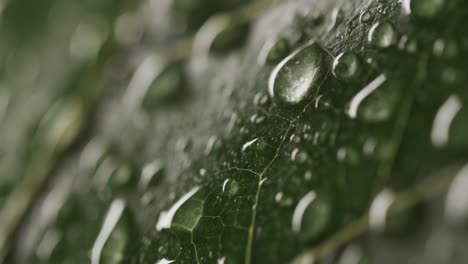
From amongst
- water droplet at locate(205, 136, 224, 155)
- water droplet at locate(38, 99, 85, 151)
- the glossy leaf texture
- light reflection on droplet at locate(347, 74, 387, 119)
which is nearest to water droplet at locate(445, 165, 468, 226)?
the glossy leaf texture

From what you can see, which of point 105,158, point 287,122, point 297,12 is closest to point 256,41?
point 297,12

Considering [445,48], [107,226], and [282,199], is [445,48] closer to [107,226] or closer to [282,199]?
[282,199]

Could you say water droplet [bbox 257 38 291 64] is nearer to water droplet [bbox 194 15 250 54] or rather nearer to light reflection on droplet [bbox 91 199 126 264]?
water droplet [bbox 194 15 250 54]

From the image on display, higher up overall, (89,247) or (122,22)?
(122,22)

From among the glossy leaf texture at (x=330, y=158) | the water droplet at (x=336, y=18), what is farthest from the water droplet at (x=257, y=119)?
the water droplet at (x=336, y=18)

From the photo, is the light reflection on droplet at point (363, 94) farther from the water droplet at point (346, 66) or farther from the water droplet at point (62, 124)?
the water droplet at point (62, 124)

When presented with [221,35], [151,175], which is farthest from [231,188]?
[221,35]

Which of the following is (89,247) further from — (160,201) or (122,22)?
(122,22)
